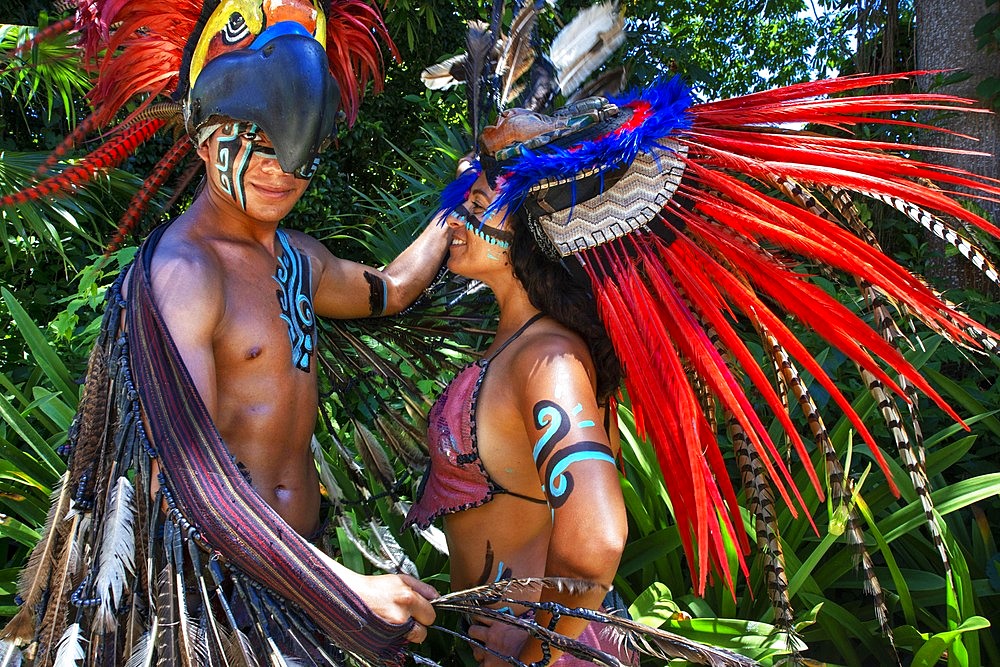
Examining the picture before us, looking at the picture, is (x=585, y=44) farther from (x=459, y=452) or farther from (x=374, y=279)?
(x=459, y=452)

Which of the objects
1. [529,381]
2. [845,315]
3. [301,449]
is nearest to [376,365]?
[301,449]

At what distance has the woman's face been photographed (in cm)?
174

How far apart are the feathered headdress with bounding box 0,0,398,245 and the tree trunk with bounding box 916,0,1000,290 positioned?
3.24 meters

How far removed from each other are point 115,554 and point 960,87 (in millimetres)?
4408

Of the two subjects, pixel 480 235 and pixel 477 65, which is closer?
pixel 480 235

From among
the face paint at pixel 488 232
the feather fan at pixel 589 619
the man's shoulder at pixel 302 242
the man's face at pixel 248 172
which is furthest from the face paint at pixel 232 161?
the feather fan at pixel 589 619

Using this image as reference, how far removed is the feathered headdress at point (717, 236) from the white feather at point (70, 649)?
1045mm

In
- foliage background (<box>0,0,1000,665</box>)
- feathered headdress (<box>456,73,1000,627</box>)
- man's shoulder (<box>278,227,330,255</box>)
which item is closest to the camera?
feathered headdress (<box>456,73,1000,627</box>)

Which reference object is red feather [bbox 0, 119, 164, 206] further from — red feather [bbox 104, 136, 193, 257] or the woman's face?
the woman's face

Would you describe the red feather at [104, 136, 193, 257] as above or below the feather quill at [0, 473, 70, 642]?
above

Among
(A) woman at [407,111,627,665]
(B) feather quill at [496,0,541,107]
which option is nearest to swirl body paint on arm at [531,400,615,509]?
(A) woman at [407,111,627,665]

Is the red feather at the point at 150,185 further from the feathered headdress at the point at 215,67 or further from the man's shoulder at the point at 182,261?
the man's shoulder at the point at 182,261

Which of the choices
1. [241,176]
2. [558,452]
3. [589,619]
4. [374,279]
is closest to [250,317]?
[241,176]

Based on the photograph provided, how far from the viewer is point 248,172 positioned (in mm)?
1763
